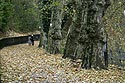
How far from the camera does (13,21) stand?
65.0 meters

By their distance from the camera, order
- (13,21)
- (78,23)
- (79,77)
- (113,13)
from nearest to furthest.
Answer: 1. (79,77)
2. (78,23)
3. (113,13)
4. (13,21)

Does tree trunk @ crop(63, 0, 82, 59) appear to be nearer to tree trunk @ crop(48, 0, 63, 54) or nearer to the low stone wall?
tree trunk @ crop(48, 0, 63, 54)

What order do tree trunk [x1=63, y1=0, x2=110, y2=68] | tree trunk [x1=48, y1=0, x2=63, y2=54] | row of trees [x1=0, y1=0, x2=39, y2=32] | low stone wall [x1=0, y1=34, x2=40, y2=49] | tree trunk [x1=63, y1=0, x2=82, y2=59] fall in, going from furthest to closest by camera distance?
row of trees [x1=0, y1=0, x2=39, y2=32] → low stone wall [x1=0, y1=34, x2=40, y2=49] → tree trunk [x1=48, y1=0, x2=63, y2=54] → tree trunk [x1=63, y1=0, x2=82, y2=59] → tree trunk [x1=63, y1=0, x2=110, y2=68]

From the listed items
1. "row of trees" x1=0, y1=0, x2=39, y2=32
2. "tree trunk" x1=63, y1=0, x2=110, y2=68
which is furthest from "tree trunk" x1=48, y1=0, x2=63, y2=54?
"row of trees" x1=0, y1=0, x2=39, y2=32

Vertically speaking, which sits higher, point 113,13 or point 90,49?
point 113,13

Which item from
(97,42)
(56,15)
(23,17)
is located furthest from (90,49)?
(23,17)

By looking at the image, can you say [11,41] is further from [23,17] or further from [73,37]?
[23,17]

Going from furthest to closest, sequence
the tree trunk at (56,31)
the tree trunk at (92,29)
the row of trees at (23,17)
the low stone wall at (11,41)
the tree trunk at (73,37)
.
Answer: the row of trees at (23,17) → the low stone wall at (11,41) → the tree trunk at (56,31) → the tree trunk at (73,37) → the tree trunk at (92,29)

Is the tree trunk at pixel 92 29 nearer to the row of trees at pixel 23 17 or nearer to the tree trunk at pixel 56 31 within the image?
the tree trunk at pixel 56 31

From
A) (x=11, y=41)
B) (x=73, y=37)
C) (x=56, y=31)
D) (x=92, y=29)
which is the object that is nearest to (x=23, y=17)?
(x=11, y=41)

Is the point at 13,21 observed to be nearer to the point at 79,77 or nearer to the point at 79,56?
the point at 79,56

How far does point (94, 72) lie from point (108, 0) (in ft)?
11.9

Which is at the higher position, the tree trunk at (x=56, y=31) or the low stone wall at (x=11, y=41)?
the tree trunk at (x=56, y=31)

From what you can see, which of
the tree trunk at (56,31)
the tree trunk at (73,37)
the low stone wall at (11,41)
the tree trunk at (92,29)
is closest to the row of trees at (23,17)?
the low stone wall at (11,41)
